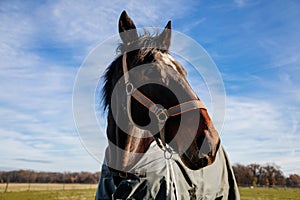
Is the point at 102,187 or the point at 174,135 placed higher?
the point at 174,135

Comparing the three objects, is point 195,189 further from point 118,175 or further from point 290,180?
point 290,180

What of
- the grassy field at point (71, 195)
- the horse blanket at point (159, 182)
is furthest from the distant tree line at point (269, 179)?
the horse blanket at point (159, 182)

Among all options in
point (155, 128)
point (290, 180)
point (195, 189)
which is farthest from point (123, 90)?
point (290, 180)

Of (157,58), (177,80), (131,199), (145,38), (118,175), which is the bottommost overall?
(131,199)

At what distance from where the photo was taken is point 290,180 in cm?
7312

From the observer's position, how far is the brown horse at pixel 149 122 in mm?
3498

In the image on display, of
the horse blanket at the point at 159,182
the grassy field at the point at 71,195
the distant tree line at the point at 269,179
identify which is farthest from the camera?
the distant tree line at the point at 269,179

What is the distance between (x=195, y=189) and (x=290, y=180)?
77.4 m

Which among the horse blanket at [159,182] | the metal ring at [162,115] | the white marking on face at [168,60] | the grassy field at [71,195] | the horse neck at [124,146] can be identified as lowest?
the grassy field at [71,195]

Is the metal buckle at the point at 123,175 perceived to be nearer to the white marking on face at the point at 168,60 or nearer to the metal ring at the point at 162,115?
the metal ring at the point at 162,115

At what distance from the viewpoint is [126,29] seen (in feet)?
13.7

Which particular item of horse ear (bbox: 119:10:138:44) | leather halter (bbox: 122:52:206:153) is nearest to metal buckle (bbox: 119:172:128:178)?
leather halter (bbox: 122:52:206:153)

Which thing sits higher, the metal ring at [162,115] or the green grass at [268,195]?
the metal ring at [162,115]

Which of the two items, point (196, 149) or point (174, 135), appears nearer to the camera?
point (196, 149)
